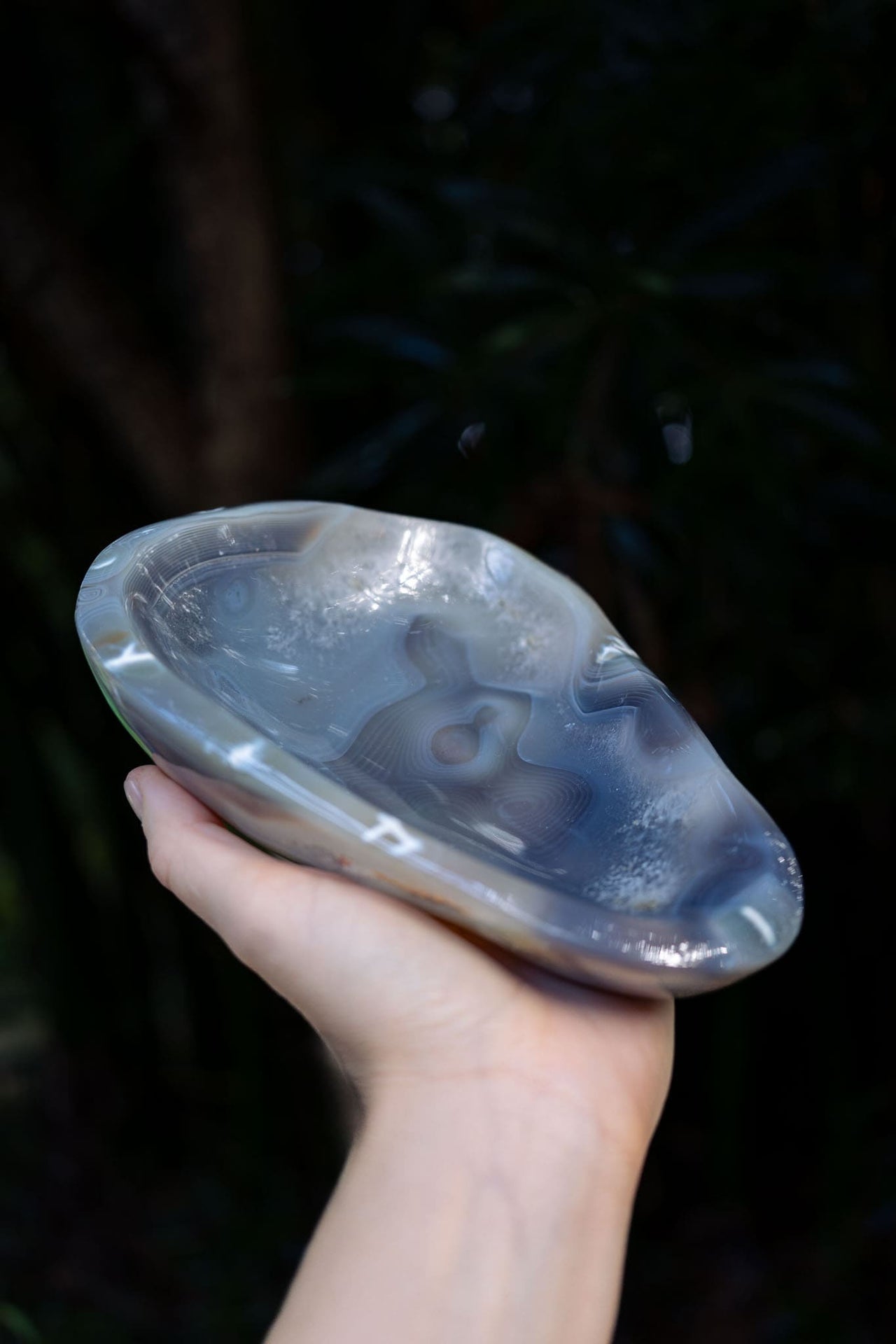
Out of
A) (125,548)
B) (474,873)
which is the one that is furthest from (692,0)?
(474,873)

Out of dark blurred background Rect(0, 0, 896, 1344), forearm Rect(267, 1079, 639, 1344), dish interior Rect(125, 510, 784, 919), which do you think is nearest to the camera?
forearm Rect(267, 1079, 639, 1344)

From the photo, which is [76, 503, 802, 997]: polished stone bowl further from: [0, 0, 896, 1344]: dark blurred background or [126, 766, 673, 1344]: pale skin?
[0, 0, 896, 1344]: dark blurred background

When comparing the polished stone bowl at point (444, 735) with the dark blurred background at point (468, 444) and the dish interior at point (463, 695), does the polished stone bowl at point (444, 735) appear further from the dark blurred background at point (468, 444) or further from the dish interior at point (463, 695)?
the dark blurred background at point (468, 444)

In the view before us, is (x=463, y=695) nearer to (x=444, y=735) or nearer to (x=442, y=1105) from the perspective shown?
(x=444, y=735)

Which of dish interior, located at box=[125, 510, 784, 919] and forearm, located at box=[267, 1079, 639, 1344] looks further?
dish interior, located at box=[125, 510, 784, 919]

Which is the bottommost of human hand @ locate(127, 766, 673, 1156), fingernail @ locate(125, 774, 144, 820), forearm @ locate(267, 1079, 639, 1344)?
forearm @ locate(267, 1079, 639, 1344)

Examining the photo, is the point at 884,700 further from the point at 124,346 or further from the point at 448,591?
the point at 124,346

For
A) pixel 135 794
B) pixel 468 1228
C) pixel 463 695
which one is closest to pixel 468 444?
pixel 463 695

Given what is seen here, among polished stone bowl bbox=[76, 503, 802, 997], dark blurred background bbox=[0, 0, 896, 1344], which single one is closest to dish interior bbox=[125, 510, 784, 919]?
polished stone bowl bbox=[76, 503, 802, 997]
